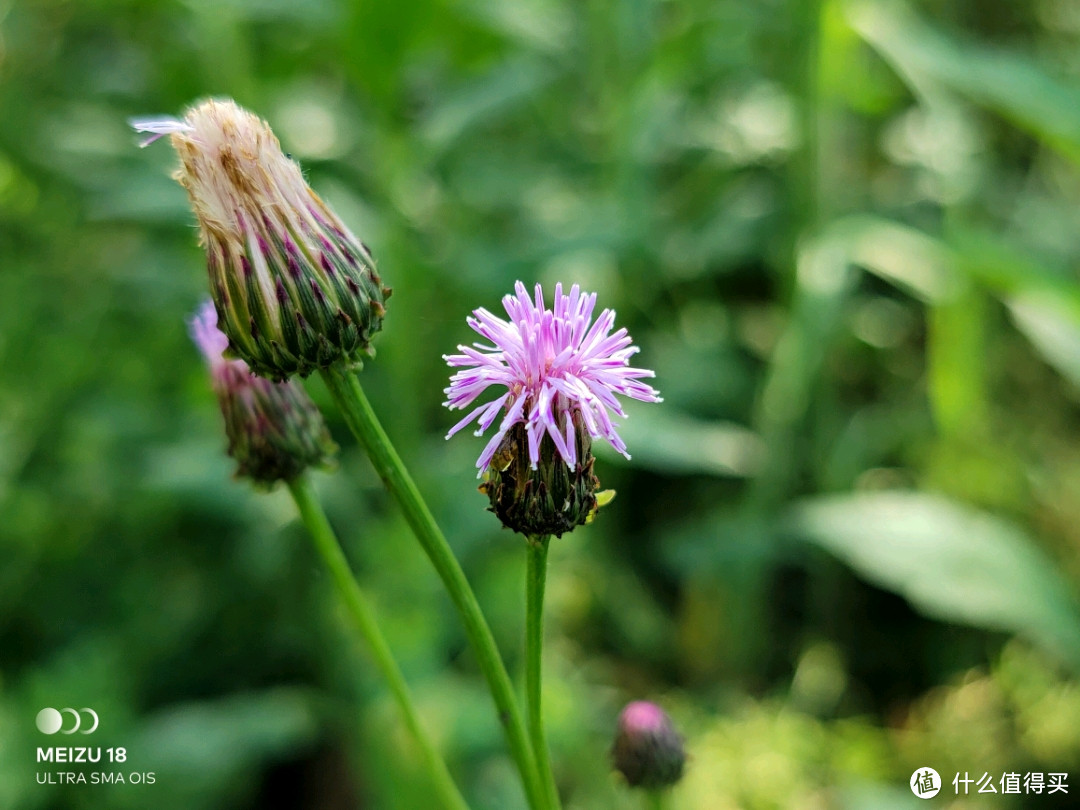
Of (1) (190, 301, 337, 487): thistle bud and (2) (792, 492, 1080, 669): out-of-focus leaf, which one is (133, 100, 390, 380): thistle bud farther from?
(2) (792, 492, 1080, 669): out-of-focus leaf

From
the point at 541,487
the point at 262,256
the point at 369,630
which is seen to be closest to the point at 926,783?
the point at 369,630

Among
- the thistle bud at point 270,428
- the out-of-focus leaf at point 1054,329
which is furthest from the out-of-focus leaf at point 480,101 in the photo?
the out-of-focus leaf at point 1054,329

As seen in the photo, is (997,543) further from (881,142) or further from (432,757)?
(881,142)

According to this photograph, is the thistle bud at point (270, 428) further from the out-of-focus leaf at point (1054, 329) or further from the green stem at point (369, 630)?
the out-of-focus leaf at point (1054, 329)

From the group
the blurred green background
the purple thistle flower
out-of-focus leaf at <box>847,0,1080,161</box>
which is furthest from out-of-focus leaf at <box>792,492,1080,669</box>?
the purple thistle flower

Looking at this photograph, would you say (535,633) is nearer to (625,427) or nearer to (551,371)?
(551,371)

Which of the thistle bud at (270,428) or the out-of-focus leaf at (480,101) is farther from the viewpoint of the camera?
the out-of-focus leaf at (480,101)
